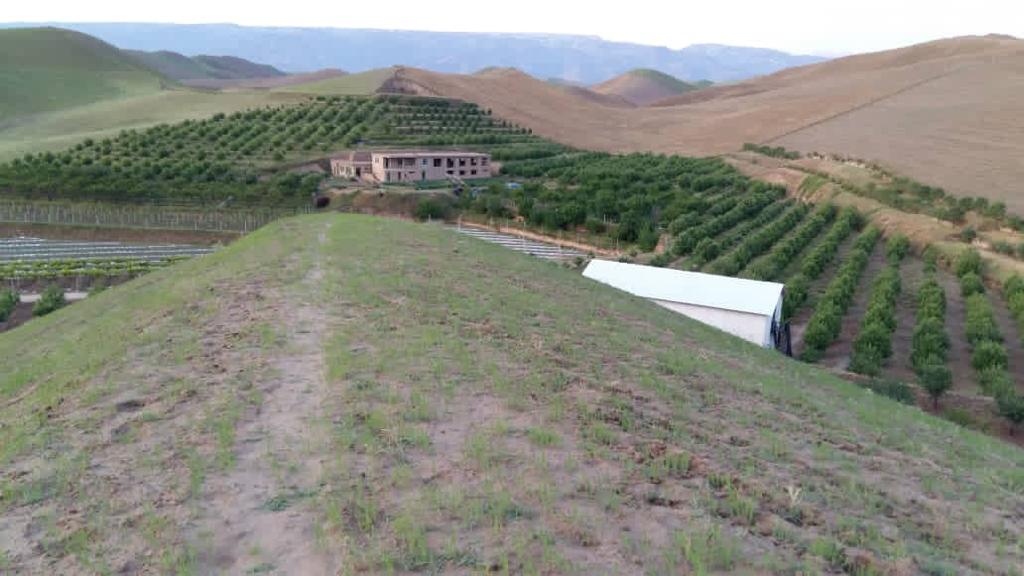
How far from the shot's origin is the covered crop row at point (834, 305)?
24.9 m

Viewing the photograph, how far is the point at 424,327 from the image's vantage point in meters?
11.9

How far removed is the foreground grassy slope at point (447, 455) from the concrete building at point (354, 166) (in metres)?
46.5

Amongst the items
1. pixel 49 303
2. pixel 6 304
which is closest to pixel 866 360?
pixel 49 303

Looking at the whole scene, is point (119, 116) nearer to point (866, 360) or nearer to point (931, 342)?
point (866, 360)

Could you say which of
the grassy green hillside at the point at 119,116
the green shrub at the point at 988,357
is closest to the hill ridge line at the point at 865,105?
the grassy green hillside at the point at 119,116

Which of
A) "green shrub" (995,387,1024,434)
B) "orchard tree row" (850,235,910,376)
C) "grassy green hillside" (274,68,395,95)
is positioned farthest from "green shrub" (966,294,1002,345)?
"grassy green hillside" (274,68,395,95)

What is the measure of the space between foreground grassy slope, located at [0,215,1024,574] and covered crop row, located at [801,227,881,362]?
1118 cm

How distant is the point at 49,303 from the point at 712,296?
23.8m

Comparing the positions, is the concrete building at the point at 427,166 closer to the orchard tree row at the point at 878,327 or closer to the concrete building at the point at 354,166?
the concrete building at the point at 354,166

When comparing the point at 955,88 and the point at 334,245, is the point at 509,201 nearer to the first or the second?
the point at 334,245

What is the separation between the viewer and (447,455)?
25.1 ft

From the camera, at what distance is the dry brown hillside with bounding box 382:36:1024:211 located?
212ft

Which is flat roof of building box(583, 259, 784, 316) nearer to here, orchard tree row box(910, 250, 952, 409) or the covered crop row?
the covered crop row

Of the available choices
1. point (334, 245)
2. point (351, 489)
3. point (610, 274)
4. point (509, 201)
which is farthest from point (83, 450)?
point (509, 201)
